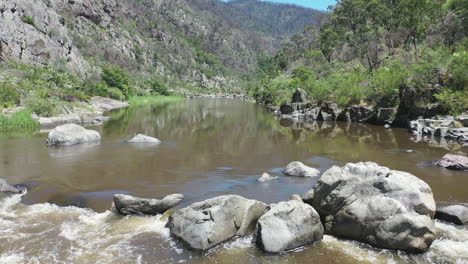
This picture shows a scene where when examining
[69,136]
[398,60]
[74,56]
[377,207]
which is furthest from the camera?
[74,56]

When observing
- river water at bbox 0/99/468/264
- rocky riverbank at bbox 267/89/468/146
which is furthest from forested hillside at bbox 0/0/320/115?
rocky riverbank at bbox 267/89/468/146

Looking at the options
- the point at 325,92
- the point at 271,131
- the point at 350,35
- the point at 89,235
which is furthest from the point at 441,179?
the point at 350,35

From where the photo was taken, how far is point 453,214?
12.2m

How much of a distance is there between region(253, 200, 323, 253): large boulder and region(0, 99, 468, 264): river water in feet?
0.98

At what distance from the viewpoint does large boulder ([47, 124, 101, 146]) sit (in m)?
26.7

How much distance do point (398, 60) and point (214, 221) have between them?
143 feet

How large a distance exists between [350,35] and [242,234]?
2936 inches

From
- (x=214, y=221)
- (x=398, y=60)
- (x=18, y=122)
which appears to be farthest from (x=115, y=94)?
(x=214, y=221)

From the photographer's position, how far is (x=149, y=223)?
1254 cm

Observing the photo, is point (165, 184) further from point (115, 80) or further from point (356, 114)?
point (115, 80)

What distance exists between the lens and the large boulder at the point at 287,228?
1046 cm

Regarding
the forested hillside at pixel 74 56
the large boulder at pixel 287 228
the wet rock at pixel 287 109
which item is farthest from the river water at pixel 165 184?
the wet rock at pixel 287 109

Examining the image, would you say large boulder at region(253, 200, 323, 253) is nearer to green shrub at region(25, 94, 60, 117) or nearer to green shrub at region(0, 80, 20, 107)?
green shrub at region(25, 94, 60, 117)

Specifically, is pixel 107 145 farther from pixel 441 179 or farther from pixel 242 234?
pixel 441 179
